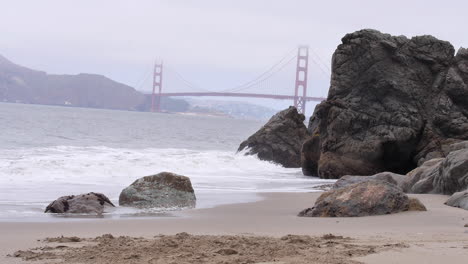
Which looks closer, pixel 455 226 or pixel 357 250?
pixel 357 250

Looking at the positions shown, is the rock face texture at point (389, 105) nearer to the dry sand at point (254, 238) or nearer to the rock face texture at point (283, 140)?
the rock face texture at point (283, 140)

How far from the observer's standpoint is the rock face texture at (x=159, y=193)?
8.25 m

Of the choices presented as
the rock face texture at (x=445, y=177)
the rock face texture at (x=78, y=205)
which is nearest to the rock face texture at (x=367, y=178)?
the rock face texture at (x=445, y=177)

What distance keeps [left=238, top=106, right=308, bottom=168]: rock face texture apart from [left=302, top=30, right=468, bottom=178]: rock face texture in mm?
3384

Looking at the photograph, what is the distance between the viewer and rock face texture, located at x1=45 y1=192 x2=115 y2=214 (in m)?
7.31

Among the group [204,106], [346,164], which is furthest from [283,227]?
[204,106]

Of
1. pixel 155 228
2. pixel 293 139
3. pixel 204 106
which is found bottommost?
pixel 155 228

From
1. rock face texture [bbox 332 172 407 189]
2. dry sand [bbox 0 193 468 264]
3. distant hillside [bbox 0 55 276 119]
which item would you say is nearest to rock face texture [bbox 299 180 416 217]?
dry sand [bbox 0 193 468 264]

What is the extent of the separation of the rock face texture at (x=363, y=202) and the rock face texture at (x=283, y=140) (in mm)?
12869

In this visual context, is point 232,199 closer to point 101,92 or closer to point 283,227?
point 283,227

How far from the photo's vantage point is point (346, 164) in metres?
15.2

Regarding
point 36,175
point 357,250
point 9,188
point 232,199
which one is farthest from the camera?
point 36,175

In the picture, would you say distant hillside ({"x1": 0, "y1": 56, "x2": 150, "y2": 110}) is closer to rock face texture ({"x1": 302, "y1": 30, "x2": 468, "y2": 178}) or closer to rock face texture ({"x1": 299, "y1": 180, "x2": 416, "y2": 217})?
rock face texture ({"x1": 302, "y1": 30, "x2": 468, "y2": 178})

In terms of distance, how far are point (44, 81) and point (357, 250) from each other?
108505 millimetres
